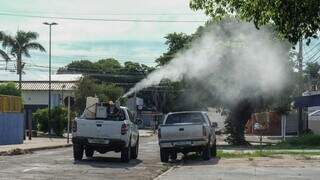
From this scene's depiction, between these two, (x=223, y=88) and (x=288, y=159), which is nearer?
(x=288, y=159)

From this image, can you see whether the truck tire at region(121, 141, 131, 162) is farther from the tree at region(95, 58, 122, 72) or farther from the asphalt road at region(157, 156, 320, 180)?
the tree at region(95, 58, 122, 72)

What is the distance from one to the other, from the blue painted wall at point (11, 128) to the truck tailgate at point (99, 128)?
15.7m

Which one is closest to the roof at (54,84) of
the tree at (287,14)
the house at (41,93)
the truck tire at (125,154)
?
the house at (41,93)

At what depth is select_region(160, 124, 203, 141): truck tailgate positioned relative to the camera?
24453mm

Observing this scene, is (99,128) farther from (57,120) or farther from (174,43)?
(57,120)

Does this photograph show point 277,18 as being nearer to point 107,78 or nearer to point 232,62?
point 232,62

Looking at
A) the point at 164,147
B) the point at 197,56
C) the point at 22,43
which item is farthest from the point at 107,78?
the point at 164,147

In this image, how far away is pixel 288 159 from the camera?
2488 centimetres

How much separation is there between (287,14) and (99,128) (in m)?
13.5

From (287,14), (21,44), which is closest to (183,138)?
(287,14)

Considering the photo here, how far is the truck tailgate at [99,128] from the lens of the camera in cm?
2333

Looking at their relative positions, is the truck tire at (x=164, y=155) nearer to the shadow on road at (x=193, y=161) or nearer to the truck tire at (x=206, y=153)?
the shadow on road at (x=193, y=161)

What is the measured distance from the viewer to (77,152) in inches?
929

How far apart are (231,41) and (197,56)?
2.20m
